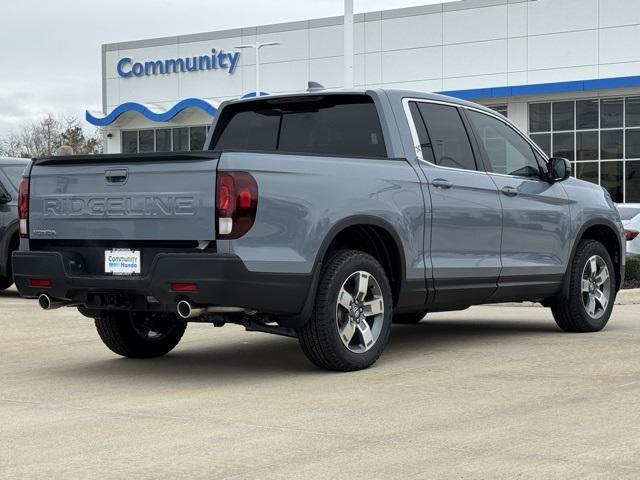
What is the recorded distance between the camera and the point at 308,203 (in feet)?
24.4

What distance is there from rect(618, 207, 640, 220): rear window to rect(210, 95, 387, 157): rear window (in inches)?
381

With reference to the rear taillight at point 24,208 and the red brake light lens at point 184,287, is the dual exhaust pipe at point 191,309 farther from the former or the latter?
the rear taillight at point 24,208

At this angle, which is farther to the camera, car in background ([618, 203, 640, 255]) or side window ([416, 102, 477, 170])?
car in background ([618, 203, 640, 255])

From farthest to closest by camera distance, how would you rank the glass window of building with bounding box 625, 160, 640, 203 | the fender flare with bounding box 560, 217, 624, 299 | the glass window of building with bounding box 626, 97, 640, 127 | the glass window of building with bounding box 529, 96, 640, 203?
1. the glass window of building with bounding box 625, 160, 640, 203
2. the glass window of building with bounding box 529, 96, 640, 203
3. the glass window of building with bounding box 626, 97, 640, 127
4. the fender flare with bounding box 560, 217, 624, 299

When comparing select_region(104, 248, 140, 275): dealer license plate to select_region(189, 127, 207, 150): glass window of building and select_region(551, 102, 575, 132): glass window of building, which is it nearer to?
select_region(551, 102, 575, 132): glass window of building

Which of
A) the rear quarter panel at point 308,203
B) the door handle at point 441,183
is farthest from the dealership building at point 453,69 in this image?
the rear quarter panel at point 308,203

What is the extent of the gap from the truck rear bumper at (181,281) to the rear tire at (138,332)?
0.92 meters

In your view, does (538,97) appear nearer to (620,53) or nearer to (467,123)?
(620,53)

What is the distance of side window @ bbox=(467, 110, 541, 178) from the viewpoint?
9391mm

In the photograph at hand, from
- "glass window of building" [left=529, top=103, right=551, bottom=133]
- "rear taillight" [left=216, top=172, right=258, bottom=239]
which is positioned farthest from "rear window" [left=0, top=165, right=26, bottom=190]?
"glass window of building" [left=529, top=103, right=551, bottom=133]

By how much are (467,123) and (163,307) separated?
308 cm

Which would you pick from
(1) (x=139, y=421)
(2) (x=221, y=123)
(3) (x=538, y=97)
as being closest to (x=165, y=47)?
(3) (x=538, y=97)

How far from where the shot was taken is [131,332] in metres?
8.79

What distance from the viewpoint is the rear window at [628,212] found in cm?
1765
